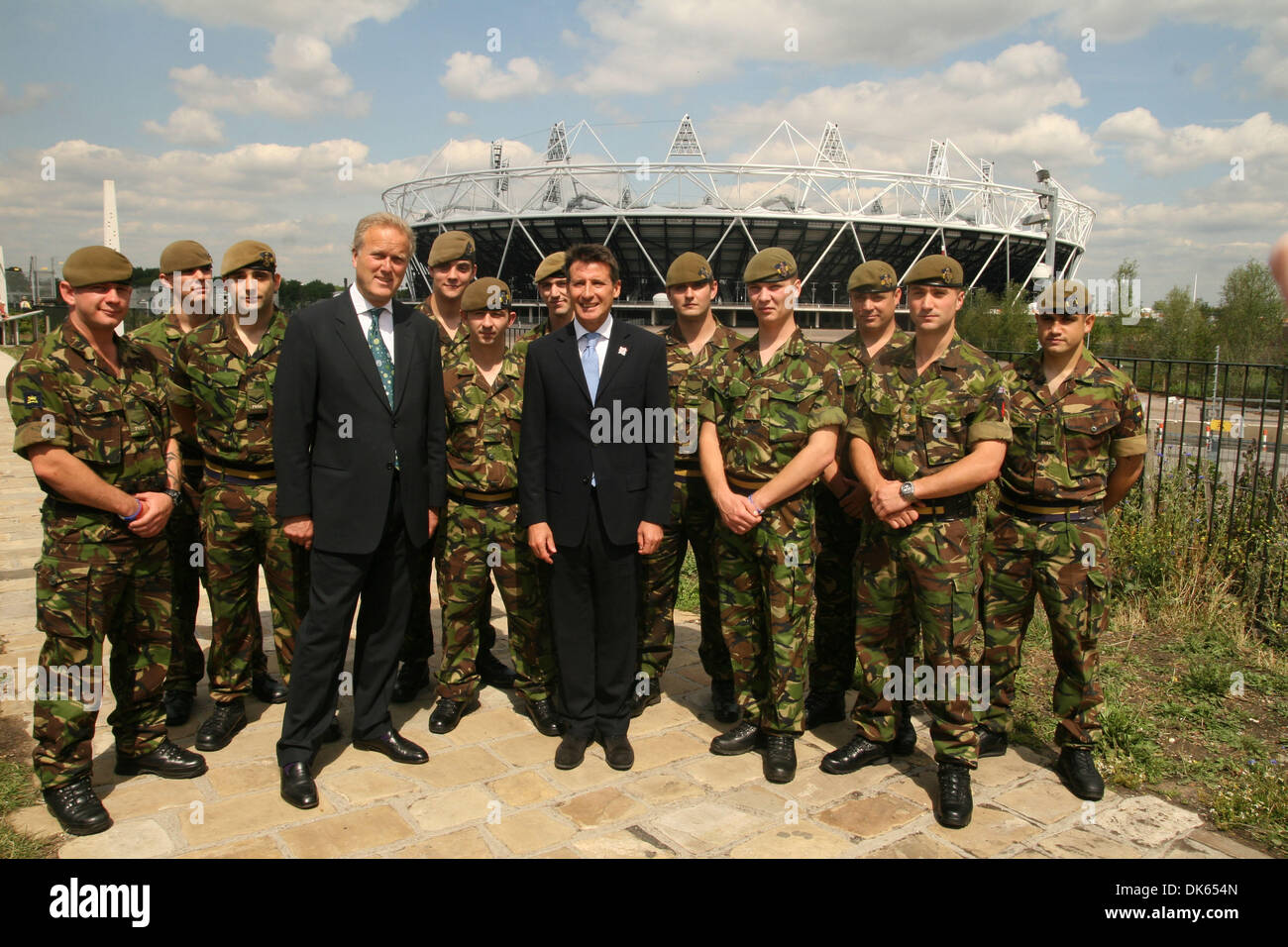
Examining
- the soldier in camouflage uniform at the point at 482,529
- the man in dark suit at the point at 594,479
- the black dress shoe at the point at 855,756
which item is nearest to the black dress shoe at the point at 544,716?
the soldier in camouflage uniform at the point at 482,529

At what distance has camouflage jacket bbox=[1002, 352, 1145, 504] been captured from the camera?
148 inches

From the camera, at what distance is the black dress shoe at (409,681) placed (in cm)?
476

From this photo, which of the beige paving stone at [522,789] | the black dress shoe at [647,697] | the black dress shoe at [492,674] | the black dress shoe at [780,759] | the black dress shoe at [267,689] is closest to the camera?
the beige paving stone at [522,789]

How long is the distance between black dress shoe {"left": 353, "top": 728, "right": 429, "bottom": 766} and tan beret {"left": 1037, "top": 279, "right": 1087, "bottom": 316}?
360cm

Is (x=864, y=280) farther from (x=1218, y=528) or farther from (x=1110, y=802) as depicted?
(x=1218, y=528)

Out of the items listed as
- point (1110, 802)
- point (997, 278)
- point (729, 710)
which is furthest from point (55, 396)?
point (997, 278)

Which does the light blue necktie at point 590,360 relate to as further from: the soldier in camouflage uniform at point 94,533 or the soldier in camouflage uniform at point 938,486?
the soldier in camouflage uniform at point 94,533

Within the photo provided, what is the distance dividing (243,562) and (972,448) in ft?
11.7

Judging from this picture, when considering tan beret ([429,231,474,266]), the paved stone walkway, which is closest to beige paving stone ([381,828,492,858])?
the paved stone walkway

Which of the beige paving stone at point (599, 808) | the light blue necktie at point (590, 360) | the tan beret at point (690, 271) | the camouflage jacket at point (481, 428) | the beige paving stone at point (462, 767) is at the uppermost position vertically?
the tan beret at point (690, 271)

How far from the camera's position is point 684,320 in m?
4.68

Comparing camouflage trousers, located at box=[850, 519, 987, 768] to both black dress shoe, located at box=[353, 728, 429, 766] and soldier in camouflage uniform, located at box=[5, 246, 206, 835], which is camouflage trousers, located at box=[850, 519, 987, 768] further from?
soldier in camouflage uniform, located at box=[5, 246, 206, 835]

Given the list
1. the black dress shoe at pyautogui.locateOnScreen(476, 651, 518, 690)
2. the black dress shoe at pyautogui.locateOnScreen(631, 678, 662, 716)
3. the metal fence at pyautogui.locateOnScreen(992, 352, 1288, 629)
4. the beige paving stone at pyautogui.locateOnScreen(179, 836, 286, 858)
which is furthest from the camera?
the metal fence at pyautogui.locateOnScreen(992, 352, 1288, 629)

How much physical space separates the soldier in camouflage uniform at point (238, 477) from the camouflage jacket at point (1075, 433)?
3.58 m
